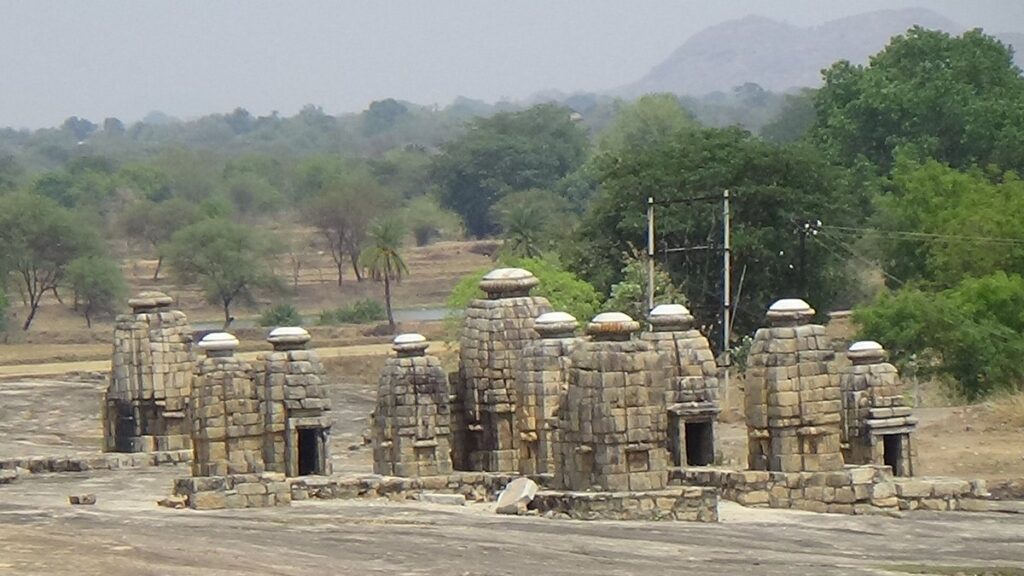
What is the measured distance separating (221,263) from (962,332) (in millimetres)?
38573

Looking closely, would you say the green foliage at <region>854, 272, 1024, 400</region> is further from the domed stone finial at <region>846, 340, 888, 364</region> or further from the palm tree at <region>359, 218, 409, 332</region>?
the palm tree at <region>359, 218, 409, 332</region>

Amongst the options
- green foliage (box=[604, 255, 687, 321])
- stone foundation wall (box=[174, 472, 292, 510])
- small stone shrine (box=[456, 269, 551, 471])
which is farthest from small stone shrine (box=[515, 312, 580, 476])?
green foliage (box=[604, 255, 687, 321])

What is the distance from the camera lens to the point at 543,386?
29500 millimetres

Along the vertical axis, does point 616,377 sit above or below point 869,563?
above

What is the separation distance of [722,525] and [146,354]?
36.4 ft

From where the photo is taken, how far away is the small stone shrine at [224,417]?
29703 millimetres

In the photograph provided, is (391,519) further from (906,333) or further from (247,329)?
(247,329)

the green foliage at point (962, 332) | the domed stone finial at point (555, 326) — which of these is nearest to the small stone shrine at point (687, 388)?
the domed stone finial at point (555, 326)

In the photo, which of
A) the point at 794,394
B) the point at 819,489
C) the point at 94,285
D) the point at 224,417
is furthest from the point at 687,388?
the point at 94,285

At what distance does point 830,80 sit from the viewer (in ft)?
234

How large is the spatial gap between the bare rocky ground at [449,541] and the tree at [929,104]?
36.7 meters

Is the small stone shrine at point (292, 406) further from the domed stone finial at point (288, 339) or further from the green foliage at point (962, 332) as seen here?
the green foliage at point (962, 332)

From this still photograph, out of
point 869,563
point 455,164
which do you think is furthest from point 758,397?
point 455,164

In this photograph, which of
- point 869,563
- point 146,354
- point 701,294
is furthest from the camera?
point 701,294
